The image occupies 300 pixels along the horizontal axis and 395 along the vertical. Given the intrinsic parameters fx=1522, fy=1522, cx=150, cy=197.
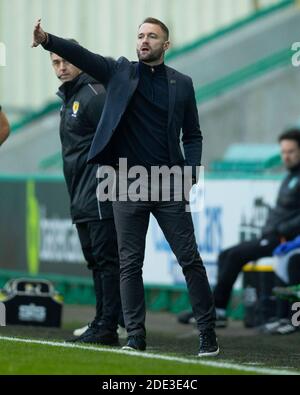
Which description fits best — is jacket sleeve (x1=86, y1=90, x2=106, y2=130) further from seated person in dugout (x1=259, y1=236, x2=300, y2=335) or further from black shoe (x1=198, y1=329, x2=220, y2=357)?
seated person in dugout (x1=259, y1=236, x2=300, y2=335)

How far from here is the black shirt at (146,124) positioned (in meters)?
9.95

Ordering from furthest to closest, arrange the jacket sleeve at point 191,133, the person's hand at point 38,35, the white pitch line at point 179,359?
the jacket sleeve at point 191,133
the person's hand at point 38,35
the white pitch line at point 179,359

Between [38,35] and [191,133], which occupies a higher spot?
[38,35]

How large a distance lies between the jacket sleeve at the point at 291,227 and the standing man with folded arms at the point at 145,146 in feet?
12.6

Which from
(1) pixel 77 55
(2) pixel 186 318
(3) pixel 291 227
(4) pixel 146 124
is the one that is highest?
(1) pixel 77 55

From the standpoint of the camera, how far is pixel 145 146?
996 centimetres

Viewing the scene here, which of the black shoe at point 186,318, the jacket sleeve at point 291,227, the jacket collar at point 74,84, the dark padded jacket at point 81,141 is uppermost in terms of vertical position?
the jacket collar at point 74,84

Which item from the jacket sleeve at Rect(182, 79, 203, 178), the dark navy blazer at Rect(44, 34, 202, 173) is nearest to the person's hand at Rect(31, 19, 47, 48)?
the dark navy blazer at Rect(44, 34, 202, 173)

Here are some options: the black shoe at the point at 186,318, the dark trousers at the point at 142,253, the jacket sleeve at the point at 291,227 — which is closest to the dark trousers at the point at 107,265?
the dark trousers at the point at 142,253

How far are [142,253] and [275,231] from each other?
413 centimetres

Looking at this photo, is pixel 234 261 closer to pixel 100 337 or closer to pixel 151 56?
pixel 100 337

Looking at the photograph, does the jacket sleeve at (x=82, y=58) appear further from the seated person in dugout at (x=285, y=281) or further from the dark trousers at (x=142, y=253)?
the seated person in dugout at (x=285, y=281)

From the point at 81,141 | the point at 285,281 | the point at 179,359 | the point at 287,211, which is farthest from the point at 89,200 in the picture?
the point at 287,211

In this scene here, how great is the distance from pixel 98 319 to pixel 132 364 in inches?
88.1
